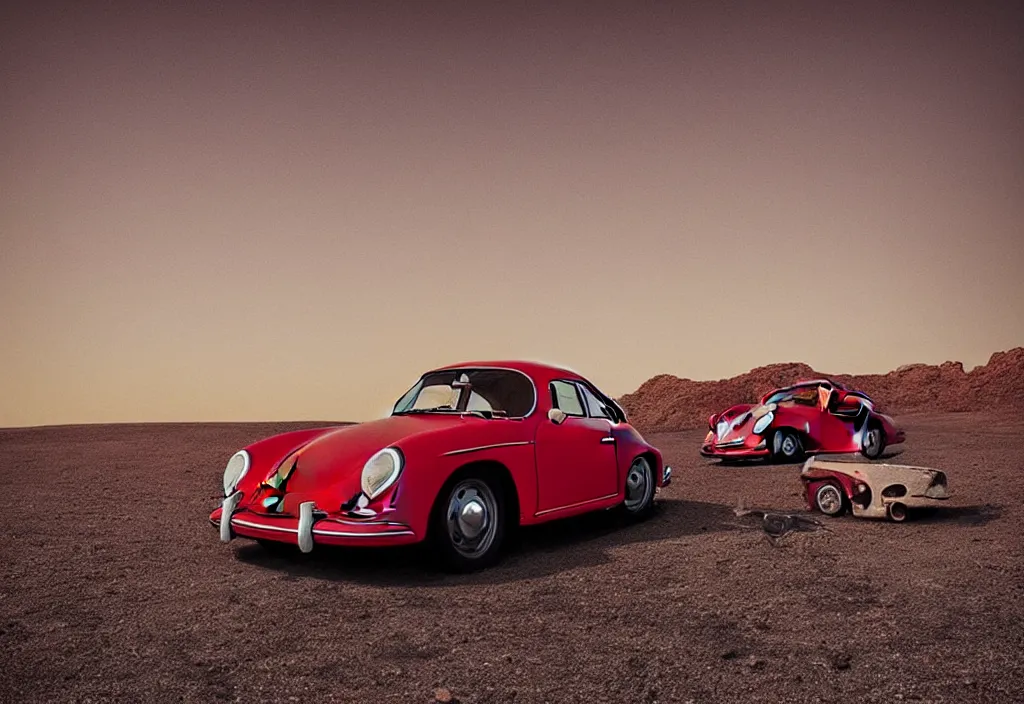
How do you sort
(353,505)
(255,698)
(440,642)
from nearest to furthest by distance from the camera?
(255,698)
(440,642)
(353,505)

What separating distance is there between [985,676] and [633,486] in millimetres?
4779

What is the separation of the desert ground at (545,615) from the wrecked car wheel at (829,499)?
0.93 feet

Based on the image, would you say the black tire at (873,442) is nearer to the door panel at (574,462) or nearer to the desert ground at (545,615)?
the desert ground at (545,615)

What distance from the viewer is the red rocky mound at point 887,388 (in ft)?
133

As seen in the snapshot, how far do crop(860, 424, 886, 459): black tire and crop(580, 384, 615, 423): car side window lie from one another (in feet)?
24.5

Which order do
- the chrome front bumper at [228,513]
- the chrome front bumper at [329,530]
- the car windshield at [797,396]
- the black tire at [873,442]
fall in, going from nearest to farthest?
the chrome front bumper at [329,530]
the chrome front bumper at [228,513]
the black tire at [873,442]
the car windshield at [797,396]

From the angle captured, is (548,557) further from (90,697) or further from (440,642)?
(90,697)

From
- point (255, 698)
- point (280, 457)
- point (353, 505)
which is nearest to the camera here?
point (255, 698)

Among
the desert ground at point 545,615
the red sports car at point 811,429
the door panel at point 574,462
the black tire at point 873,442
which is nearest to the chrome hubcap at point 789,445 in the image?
the red sports car at point 811,429

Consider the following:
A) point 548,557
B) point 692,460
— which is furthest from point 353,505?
point 692,460

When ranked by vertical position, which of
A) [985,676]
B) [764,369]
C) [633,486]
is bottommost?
[985,676]

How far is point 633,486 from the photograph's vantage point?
29.0 ft

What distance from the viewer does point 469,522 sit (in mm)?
6543

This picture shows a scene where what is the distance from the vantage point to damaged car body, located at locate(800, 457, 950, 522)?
8422 mm
